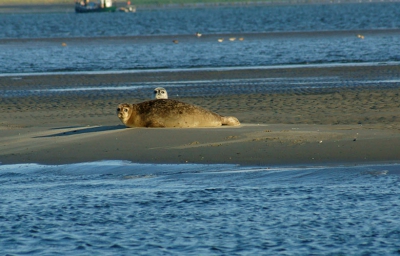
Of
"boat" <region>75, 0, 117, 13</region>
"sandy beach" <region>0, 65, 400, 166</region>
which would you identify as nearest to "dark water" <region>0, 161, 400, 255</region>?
"sandy beach" <region>0, 65, 400, 166</region>

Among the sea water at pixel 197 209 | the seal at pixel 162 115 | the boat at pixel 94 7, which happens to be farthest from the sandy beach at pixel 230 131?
the boat at pixel 94 7

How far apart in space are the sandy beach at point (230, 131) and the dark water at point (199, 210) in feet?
1.62

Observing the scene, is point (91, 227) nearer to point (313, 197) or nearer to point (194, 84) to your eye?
point (313, 197)

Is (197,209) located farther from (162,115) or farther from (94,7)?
(94,7)

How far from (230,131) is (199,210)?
328 centimetres

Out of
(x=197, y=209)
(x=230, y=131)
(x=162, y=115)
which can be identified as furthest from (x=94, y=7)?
(x=197, y=209)

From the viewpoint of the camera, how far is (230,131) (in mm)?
9562

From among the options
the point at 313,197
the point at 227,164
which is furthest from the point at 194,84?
the point at 313,197

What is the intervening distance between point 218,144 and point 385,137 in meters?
1.97

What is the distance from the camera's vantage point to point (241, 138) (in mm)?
9125

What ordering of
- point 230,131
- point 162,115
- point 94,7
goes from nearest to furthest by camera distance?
point 230,131, point 162,115, point 94,7

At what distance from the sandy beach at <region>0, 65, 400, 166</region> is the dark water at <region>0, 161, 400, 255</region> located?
19.5 inches

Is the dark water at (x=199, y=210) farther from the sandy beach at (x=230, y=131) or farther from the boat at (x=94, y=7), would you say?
the boat at (x=94, y=7)

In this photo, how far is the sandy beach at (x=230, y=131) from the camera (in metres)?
8.41
